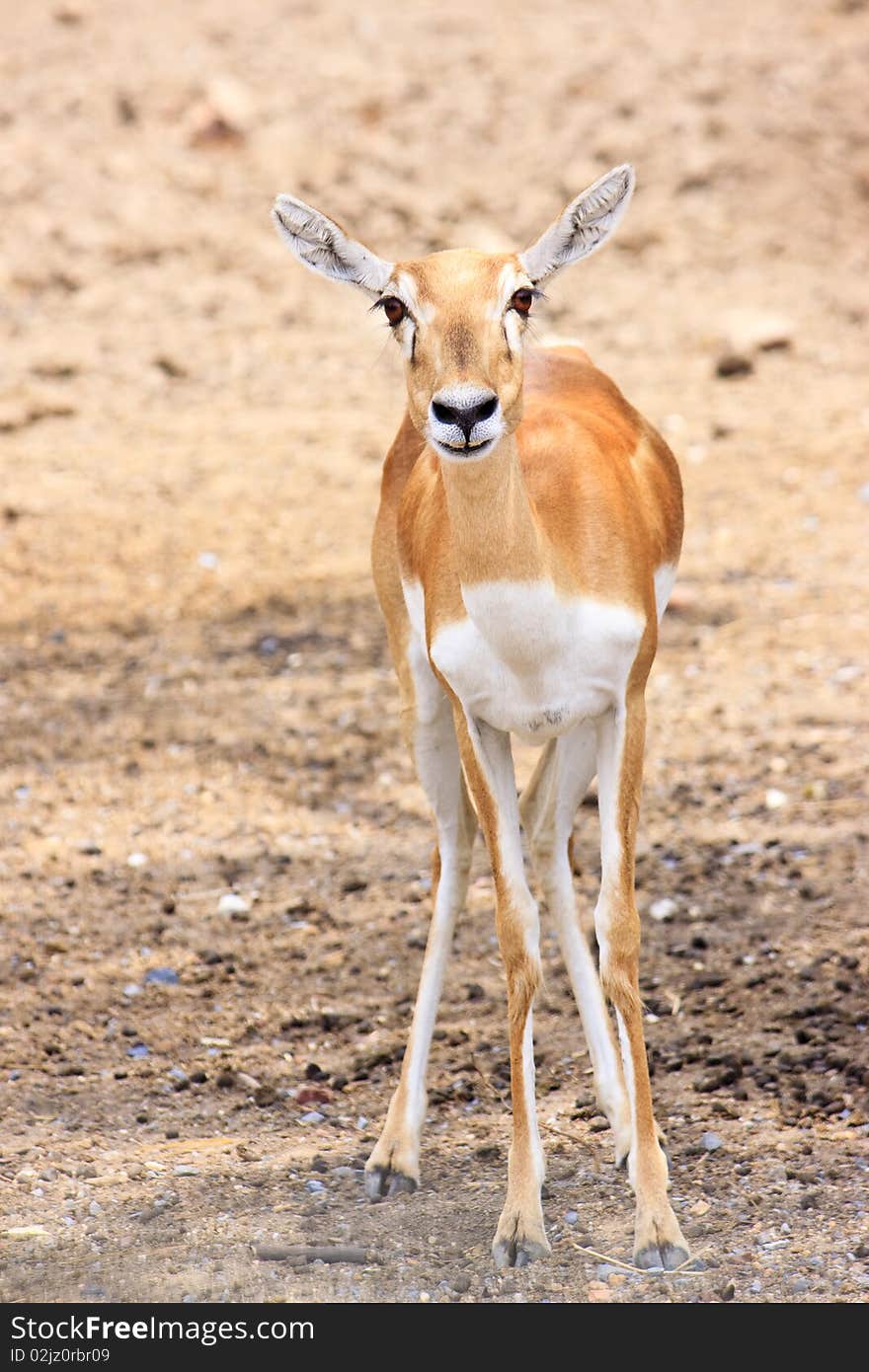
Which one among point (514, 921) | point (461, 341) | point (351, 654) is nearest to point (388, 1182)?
point (514, 921)

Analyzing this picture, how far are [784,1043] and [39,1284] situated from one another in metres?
2.44

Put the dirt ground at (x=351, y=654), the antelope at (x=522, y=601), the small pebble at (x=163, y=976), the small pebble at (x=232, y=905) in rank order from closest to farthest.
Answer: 1. the antelope at (x=522, y=601)
2. the dirt ground at (x=351, y=654)
3. the small pebble at (x=163, y=976)
4. the small pebble at (x=232, y=905)

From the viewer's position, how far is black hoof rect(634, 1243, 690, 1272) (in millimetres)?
4418

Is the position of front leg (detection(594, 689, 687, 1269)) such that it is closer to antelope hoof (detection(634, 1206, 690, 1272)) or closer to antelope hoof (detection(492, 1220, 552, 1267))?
antelope hoof (detection(634, 1206, 690, 1272))

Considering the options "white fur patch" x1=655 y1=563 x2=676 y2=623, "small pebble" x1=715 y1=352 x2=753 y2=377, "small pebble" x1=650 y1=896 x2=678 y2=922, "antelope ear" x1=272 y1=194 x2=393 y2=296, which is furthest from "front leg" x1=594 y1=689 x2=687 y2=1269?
"small pebble" x1=715 y1=352 x2=753 y2=377

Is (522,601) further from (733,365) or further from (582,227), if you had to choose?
(733,365)

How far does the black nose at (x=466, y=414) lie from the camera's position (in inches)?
159

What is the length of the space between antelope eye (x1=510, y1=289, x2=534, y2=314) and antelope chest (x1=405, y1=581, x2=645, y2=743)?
69 centimetres

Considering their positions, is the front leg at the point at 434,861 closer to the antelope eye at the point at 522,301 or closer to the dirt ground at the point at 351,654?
the dirt ground at the point at 351,654

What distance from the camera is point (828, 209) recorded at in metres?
14.3

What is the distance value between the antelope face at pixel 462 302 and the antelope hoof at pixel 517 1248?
203 centimetres

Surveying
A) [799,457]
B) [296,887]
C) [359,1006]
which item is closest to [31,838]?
[296,887]

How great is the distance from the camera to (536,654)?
4.45 m

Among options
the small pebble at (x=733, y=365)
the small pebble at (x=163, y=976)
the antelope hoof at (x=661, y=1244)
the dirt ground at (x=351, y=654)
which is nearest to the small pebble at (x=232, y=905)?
the dirt ground at (x=351, y=654)
